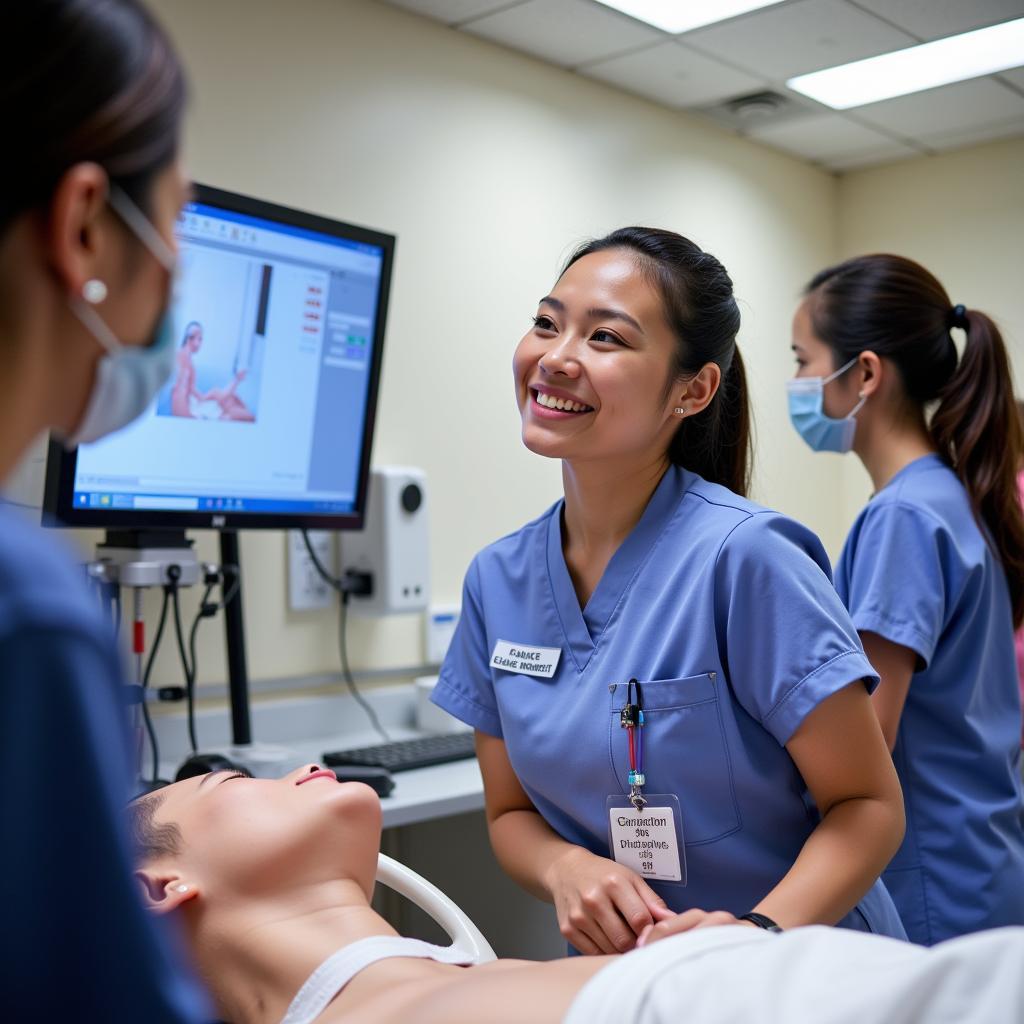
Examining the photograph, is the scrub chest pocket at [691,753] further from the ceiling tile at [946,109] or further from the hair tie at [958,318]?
the ceiling tile at [946,109]

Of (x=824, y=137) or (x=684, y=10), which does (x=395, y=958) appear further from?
(x=824, y=137)

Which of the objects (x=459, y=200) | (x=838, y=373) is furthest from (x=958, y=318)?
(x=459, y=200)

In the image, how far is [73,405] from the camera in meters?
0.64

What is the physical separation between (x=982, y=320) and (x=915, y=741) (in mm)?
726

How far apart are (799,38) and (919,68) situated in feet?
1.58

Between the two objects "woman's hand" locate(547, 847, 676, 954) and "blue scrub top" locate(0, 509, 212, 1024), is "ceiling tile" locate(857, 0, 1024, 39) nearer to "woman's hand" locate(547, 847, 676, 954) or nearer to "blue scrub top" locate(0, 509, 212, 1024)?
"woman's hand" locate(547, 847, 676, 954)

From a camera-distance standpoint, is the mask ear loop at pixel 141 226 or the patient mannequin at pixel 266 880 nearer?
the mask ear loop at pixel 141 226

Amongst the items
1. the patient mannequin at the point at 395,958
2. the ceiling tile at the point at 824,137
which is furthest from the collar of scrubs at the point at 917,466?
the ceiling tile at the point at 824,137

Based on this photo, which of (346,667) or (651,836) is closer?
(651,836)

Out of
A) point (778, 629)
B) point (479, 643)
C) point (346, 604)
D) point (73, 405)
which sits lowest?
point (346, 604)

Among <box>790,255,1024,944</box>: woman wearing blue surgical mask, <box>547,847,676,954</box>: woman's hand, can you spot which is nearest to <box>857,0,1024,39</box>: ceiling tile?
<box>790,255,1024,944</box>: woman wearing blue surgical mask

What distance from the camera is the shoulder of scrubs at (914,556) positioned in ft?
5.55

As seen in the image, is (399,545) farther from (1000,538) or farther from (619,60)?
(619,60)

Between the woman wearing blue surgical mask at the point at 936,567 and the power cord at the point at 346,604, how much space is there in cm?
109
